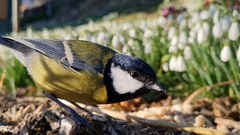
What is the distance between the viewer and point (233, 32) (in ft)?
10.9

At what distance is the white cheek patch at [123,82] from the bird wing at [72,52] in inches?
3.5

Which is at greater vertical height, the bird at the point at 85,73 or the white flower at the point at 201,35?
the white flower at the point at 201,35

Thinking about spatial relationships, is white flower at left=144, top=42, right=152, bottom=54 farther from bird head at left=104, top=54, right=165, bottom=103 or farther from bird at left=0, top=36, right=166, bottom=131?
bird head at left=104, top=54, right=165, bottom=103

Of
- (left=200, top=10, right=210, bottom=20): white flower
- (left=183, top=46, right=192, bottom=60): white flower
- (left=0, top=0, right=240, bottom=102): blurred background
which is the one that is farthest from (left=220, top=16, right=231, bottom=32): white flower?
(left=200, top=10, right=210, bottom=20): white flower

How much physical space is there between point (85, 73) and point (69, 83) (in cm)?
9

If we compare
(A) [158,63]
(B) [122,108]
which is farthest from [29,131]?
(A) [158,63]

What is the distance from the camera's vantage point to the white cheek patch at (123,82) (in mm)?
2311

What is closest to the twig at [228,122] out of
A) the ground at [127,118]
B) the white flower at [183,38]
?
the ground at [127,118]

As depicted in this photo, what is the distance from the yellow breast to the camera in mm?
2354

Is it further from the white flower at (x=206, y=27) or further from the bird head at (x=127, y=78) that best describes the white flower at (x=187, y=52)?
the bird head at (x=127, y=78)

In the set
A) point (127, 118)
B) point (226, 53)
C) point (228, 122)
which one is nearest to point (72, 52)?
point (127, 118)

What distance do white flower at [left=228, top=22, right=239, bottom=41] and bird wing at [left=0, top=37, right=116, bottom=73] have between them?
1097 mm

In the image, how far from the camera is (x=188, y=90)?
3656 mm

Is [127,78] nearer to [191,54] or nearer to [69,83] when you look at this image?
[69,83]
